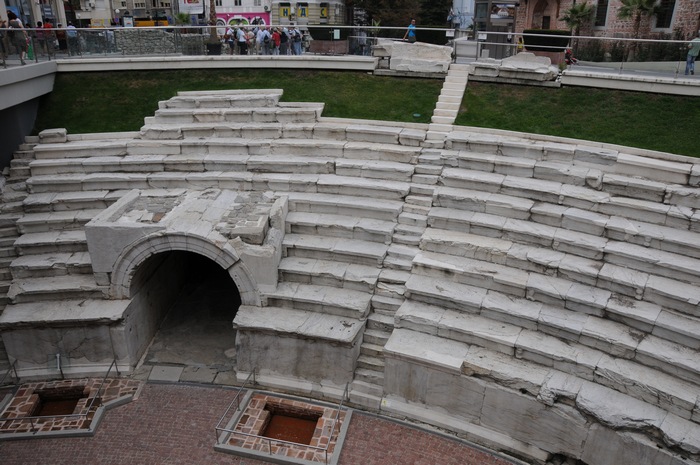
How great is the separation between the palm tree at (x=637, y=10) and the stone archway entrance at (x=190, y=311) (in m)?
19.8

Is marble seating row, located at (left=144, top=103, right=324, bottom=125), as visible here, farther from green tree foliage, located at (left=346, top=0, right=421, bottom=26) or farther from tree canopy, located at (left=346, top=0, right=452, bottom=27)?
green tree foliage, located at (left=346, top=0, right=421, bottom=26)

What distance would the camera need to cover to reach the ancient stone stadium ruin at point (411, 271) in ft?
29.7

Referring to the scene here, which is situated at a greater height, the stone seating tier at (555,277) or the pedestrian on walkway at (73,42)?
the pedestrian on walkway at (73,42)

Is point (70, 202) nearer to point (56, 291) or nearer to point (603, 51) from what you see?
point (56, 291)

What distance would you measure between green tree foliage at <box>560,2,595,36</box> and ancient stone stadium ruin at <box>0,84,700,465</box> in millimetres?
15633

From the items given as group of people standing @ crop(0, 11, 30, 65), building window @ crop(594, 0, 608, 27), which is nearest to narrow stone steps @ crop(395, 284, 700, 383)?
group of people standing @ crop(0, 11, 30, 65)

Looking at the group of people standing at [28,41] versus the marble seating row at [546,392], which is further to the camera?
the group of people standing at [28,41]

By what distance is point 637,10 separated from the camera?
76.4ft

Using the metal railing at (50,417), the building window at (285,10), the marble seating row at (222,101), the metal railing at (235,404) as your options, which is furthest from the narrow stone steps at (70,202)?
the building window at (285,10)

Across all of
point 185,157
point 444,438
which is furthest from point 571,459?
point 185,157

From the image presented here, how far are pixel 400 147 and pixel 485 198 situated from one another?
2839 mm

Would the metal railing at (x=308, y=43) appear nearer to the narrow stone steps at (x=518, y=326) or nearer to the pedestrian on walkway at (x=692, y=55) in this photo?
the pedestrian on walkway at (x=692, y=55)

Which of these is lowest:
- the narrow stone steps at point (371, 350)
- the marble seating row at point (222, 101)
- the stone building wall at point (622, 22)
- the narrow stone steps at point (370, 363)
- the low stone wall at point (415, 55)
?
the narrow stone steps at point (370, 363)

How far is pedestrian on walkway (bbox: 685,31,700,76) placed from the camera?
1344cm
